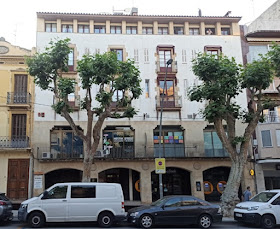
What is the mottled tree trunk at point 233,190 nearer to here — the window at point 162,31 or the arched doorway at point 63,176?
the arched doorway at point 63,176

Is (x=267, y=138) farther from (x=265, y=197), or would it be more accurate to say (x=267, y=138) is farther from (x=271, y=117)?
(x=265, y=197)

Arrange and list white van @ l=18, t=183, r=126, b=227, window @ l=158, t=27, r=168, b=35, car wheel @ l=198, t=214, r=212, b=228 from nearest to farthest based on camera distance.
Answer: white van @ l=18, t=183, r=126, b=227 → car wheel @ l=198, t=214, r=212, b=228 → window @ l=158, t=27, r=168, b=35

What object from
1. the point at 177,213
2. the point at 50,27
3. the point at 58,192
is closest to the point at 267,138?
the point at 177,213

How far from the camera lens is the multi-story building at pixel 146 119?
2444 centimetres

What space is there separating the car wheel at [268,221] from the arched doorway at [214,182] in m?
11.7

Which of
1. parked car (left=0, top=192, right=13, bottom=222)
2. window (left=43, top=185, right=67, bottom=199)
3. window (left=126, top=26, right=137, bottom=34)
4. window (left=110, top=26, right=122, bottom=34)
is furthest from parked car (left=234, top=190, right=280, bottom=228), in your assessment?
window (left=110, top=26, right=122, bottom=34)

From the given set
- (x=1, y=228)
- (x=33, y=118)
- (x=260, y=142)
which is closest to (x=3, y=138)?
(x=33, y=118)

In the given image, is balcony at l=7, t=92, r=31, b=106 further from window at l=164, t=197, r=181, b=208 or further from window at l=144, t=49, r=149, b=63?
window at l=164, t=197, r=181, b=208

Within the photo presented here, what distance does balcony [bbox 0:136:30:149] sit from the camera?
23.2m

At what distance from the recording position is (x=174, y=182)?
26.1 meters

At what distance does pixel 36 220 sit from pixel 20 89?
535 inches

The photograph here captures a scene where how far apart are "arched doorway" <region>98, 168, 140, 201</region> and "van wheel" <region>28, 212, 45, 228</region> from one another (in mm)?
11848

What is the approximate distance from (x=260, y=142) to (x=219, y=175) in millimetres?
4178

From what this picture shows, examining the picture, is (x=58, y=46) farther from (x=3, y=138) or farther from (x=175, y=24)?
(x=175, y=24)
